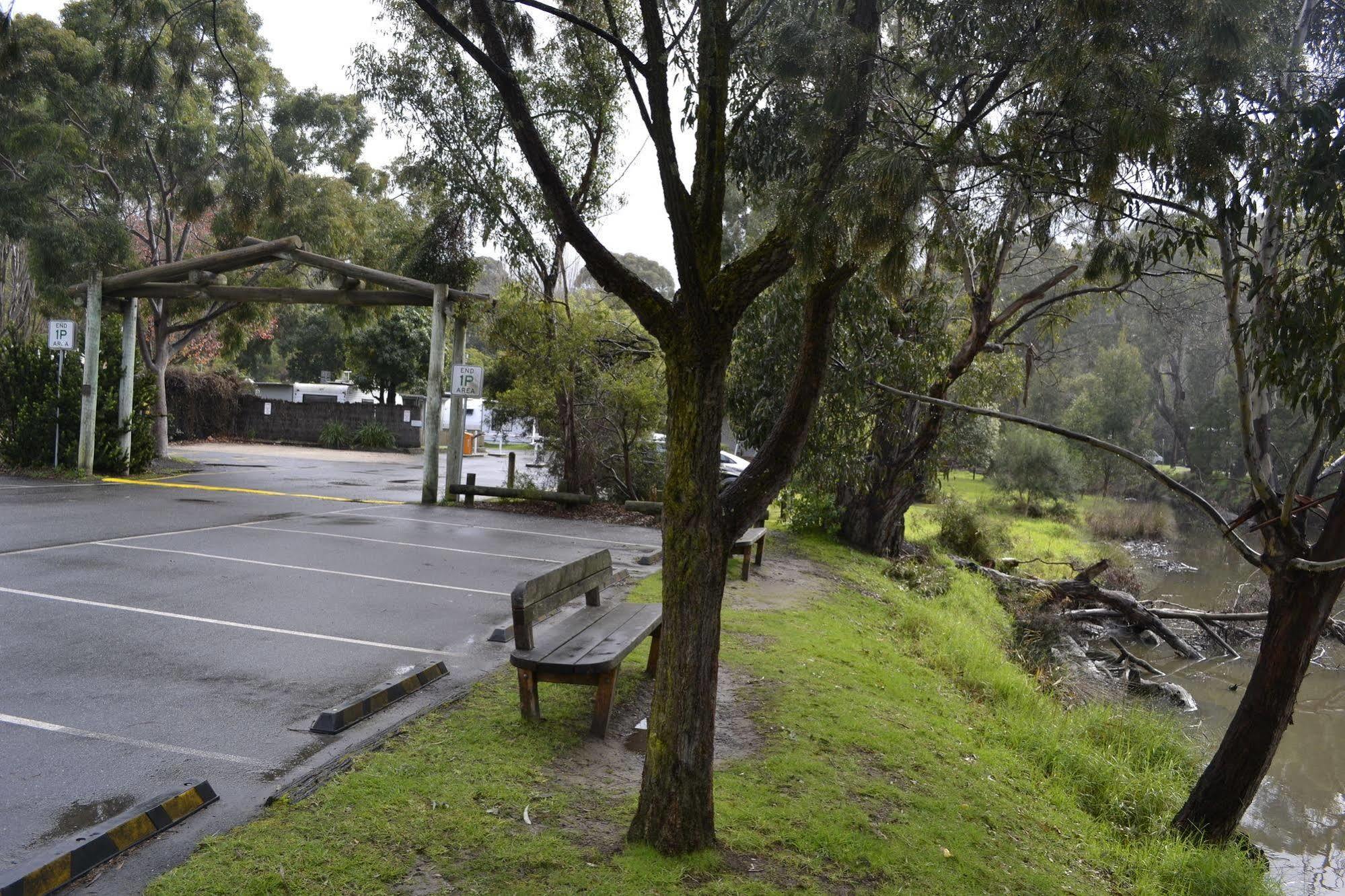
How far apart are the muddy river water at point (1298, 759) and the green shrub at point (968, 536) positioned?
12.5 feet

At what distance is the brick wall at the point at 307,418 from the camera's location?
37.1 metres

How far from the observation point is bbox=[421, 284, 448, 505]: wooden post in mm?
17172

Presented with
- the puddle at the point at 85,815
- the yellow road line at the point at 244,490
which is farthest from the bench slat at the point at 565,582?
the yellow road line at the point at 244,490

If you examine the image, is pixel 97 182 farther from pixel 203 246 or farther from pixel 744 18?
pixel 744 18

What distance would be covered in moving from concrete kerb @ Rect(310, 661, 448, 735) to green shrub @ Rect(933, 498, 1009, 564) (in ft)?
50.0

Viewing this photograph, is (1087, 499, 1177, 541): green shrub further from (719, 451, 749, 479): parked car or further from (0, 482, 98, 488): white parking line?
(0, 482, 98, 488): white parking line

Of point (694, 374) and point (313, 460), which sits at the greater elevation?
point (694, 374)

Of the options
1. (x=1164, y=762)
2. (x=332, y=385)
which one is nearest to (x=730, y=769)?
(x=1164, y=762)

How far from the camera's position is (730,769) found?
5645 mm

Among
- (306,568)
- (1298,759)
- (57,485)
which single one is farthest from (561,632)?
(57,485)

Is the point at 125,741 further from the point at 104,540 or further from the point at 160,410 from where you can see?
the point at 160,410

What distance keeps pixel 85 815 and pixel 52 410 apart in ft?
56.5

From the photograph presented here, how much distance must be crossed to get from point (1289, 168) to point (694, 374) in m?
3.93

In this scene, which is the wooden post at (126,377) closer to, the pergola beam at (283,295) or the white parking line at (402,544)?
the pergola beam at (283,295)
